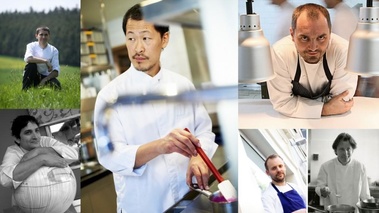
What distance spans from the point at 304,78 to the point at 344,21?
0.88 ft

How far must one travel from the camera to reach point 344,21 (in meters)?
2.38

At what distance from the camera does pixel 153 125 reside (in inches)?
100

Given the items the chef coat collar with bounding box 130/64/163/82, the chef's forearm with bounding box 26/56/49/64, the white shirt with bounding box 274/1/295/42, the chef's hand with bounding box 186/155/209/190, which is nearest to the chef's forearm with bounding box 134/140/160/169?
the chef's hand with bounding box 186/155/209/190

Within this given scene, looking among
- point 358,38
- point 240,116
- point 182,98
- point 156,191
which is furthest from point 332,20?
point 156,191

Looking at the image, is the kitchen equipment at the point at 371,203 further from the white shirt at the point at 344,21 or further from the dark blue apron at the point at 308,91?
the white shirt at the point at 344,21

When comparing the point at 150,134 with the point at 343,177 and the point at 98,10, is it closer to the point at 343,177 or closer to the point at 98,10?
the point at 98,10

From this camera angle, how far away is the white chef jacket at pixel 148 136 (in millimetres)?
2531

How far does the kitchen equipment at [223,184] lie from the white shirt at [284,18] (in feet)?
1.91

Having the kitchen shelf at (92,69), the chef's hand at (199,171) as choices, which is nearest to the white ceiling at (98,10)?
the kitchen shelf at (92,69)

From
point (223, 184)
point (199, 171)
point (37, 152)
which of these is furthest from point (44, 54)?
point (223, 184)

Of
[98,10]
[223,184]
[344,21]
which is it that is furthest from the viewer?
[98,10]

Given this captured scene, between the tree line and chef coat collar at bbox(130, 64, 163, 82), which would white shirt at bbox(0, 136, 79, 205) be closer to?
the tree line

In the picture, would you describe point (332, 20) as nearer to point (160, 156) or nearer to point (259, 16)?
point (259, 16)

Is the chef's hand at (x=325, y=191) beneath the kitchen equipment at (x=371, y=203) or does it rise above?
above
